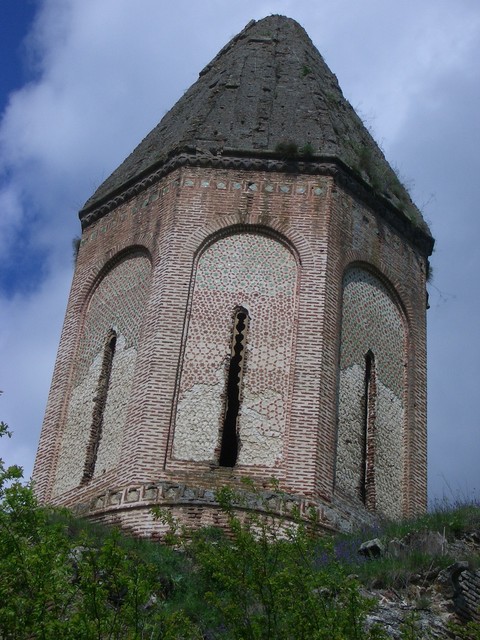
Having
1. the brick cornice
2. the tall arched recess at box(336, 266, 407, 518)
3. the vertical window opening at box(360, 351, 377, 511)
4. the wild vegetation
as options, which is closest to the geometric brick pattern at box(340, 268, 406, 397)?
the tall arched recess at box(336, 266, 407, 518)

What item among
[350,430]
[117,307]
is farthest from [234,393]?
[117,307]

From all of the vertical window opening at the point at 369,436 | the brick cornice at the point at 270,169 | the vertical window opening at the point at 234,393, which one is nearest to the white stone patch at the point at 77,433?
the vertical window opening at the point at 234,393

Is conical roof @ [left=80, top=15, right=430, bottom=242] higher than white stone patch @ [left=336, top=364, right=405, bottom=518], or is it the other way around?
conical roof @ [left=80, top=15, right=430, bottom=242]

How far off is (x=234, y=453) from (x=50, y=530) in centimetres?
594

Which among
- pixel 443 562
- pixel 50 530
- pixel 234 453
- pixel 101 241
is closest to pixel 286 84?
pixel 101 241

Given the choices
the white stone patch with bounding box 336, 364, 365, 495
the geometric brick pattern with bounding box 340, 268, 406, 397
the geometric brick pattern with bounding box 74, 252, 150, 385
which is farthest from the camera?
the geometric brick pattern with bounding box 74, 252, 150, 385

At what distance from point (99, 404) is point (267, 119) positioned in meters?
4.92

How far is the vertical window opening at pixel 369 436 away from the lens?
54.5ft

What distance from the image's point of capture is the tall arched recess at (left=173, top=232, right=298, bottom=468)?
1594 cm

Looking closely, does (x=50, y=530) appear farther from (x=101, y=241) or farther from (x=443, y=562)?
(x=101, y=241)

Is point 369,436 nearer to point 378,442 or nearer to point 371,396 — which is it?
point 378,442

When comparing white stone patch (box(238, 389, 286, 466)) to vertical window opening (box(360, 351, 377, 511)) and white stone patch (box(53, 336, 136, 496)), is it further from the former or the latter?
white stone patch (box(53, 336, 136, 496))

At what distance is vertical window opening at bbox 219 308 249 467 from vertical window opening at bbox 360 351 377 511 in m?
1.82

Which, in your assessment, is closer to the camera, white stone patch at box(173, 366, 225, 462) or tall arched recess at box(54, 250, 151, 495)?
white stone patch at box(173, 366, 225, 462)
